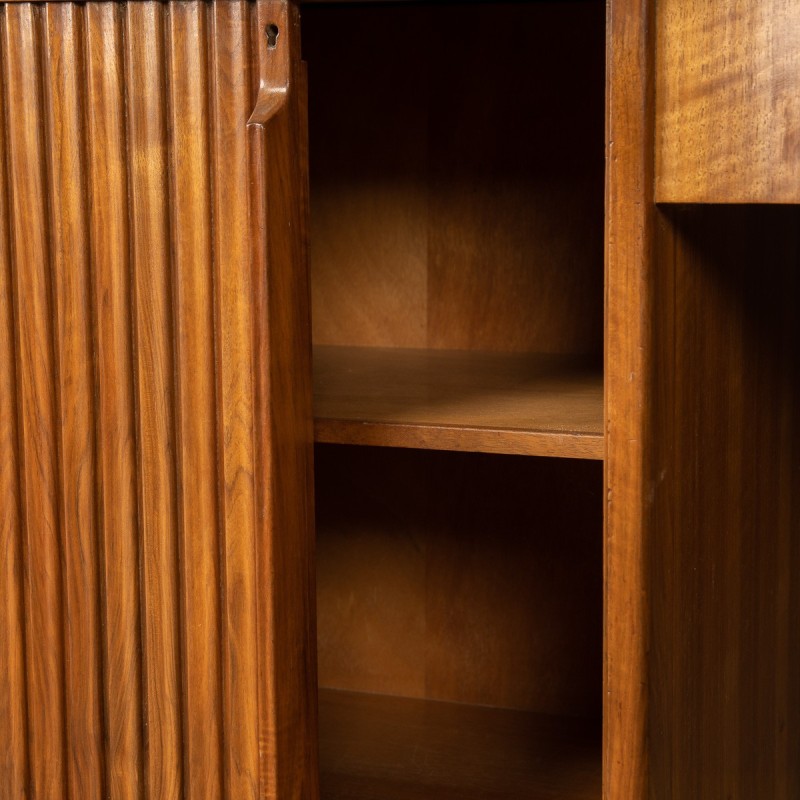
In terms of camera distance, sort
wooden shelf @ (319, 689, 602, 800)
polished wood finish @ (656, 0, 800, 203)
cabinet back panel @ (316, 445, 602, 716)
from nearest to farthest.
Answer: polished wood finish @ (656, 0, 800, 203) → wooden shelf @ (319, 689, 602, 800) → cabinet back panel @ (316, 445, 602, 716)

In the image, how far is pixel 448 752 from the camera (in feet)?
4.84

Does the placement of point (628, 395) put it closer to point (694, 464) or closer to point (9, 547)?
point (694, 464)

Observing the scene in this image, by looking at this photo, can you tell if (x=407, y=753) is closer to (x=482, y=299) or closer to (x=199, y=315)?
(x=482, y=299)

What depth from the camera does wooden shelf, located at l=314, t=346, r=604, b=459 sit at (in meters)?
1.06

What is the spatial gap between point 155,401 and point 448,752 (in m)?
0.61

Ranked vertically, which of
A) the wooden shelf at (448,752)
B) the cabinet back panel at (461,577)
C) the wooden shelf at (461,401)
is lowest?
the wooden shelf at (448,752)

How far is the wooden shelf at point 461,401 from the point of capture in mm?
Answer: 1061

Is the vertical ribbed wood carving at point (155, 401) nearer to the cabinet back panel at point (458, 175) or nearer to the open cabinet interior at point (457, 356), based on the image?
the open cabinet interior at point (457, 356)

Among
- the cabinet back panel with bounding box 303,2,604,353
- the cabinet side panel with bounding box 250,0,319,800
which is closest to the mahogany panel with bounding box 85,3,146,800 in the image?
the cabinet side panel with bounding box 250,0,319,800

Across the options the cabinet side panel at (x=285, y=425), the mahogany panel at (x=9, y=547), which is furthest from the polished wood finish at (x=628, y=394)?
the mahogany panel at (x=9, y=547)

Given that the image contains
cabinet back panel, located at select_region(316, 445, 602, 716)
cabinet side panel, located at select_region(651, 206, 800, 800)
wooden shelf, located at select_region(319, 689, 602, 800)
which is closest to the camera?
cabinet side panel, located at select_region(651, 206, 800, 800)

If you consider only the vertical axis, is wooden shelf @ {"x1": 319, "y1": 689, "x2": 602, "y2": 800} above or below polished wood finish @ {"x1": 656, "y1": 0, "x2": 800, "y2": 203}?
below

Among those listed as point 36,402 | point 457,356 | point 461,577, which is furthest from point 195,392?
point 461,577

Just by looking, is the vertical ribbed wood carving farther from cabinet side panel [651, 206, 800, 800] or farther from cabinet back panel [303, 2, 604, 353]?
cabinet back panel [303, 2, 604, 353]
